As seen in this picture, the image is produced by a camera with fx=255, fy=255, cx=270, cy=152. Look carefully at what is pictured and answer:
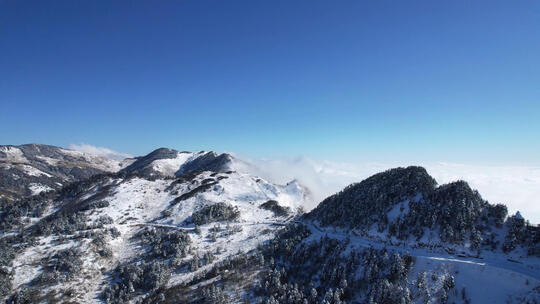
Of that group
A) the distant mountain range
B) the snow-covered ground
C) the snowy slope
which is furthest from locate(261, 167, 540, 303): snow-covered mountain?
the snowy slope

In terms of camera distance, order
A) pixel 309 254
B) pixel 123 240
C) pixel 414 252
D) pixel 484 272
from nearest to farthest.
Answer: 1. pixel 484 272
2. pixel 414 252
3. pixel 309 254
4. pixel 123 240

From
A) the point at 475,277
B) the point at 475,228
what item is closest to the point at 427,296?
the point at 475,277

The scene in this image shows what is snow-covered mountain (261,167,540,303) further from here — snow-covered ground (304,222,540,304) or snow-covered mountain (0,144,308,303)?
snow-covered mountain (0,144,308,303)

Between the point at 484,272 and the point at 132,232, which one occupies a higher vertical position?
the point at 484,272

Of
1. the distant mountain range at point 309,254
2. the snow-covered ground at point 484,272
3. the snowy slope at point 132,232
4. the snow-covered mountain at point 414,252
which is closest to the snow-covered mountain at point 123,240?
the snowy slope at point 132,232

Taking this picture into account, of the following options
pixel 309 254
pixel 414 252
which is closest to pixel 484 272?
pixel 414 252

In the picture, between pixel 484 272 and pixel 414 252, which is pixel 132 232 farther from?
pixel 484 272

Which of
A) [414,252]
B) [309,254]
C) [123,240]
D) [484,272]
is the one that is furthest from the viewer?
[123,240]

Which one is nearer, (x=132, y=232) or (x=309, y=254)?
(x=309, y=254)

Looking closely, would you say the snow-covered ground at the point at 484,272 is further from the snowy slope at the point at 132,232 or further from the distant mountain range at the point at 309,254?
the snowy slope at the point at 132,232
